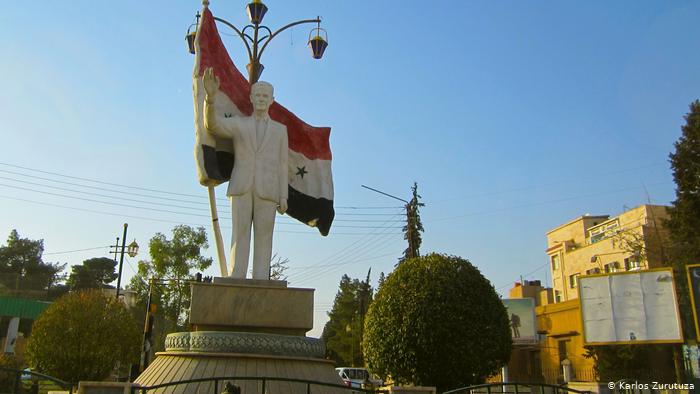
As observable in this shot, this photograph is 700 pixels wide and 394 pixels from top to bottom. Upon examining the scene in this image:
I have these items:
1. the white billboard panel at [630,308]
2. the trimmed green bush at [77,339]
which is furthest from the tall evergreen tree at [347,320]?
the white billboard panel at [630,308]

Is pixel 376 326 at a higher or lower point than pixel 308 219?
lower

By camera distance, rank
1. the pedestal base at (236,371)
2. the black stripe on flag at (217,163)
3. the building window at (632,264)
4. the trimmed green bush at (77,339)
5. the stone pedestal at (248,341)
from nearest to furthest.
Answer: the pedestal base at (236,371) < the stone pedestal at (248,341) < the black stripe on flag at (217,163) < the trimmed green bush at (77,339) < the building window at (632,264)

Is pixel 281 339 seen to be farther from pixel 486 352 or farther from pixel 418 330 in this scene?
pixel 486 352

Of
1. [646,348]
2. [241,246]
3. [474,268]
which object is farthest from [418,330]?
[646,348]

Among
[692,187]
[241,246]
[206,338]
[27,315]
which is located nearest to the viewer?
[206,338]

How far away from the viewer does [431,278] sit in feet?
50.5

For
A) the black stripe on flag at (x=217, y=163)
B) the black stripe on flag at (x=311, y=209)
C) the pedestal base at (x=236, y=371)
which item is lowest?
the pedestal base at (x=236, y=371)

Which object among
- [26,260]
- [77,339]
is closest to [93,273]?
[26,260]

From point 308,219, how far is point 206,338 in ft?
12.0

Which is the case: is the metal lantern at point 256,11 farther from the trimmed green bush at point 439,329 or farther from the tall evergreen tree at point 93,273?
the tall evergreen tree at point 93,273

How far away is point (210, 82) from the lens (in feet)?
32.2

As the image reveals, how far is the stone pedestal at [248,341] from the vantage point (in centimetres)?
848

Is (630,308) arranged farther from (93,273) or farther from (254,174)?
(93,273)

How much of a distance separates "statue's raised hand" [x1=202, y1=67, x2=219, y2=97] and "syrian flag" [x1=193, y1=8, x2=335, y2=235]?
0.58 m
